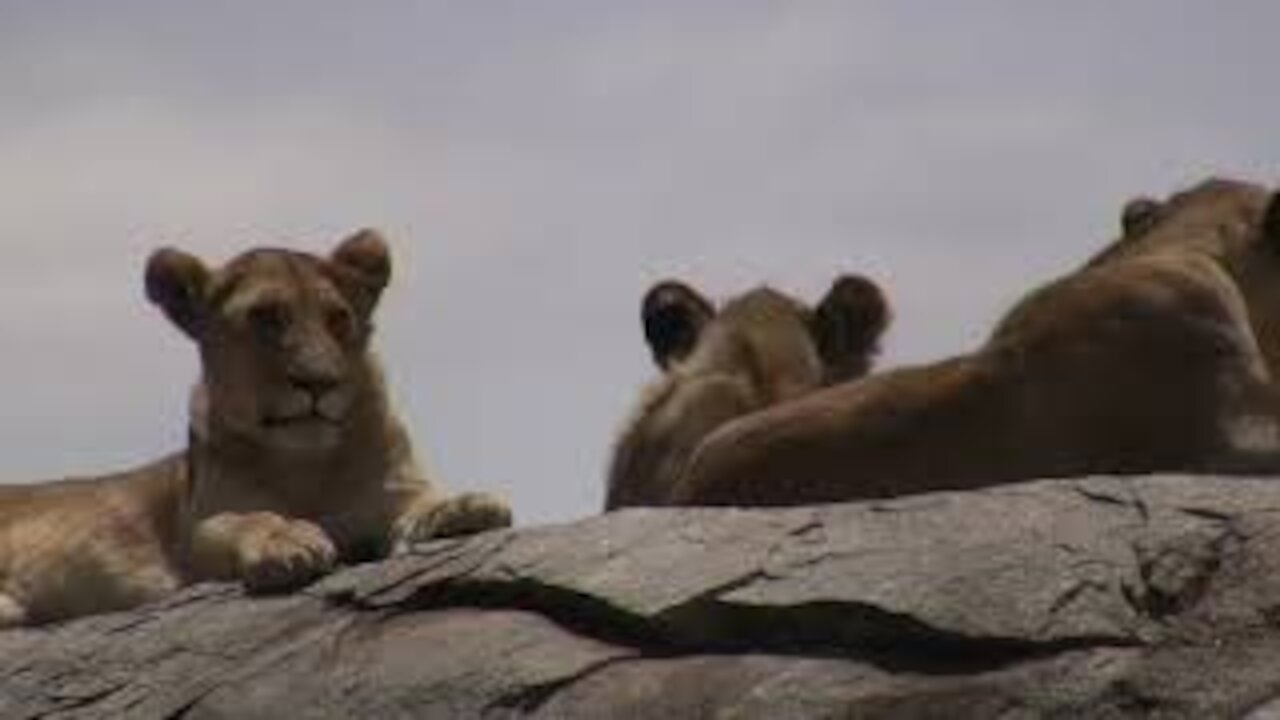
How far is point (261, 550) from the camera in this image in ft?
30.1

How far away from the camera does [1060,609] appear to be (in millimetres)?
7312

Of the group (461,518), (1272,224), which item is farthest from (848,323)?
(461,518)

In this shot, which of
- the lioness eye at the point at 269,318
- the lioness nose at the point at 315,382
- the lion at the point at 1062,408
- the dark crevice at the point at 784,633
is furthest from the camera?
the lioness eye at the point at 269,318

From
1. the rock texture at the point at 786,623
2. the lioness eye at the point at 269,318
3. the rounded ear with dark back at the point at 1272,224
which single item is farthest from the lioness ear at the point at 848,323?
the rock texture at the point at 786,623

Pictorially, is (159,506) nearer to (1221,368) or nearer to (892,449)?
(892,449)

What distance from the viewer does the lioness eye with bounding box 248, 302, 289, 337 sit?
10.0m

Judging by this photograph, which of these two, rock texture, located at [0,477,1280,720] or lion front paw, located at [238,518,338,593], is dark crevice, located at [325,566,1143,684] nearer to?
rock texture, located at [0,477,1280,720]

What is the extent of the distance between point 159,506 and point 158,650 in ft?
6.65

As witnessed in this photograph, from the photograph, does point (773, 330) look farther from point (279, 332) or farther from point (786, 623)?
point (786, 623)

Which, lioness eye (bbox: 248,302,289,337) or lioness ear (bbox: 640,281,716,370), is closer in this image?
lioness eye (bbox: 248,302,289,337)

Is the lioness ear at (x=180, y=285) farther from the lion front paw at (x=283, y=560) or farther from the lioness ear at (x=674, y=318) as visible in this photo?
the lioness ear at (x=674, y=318)

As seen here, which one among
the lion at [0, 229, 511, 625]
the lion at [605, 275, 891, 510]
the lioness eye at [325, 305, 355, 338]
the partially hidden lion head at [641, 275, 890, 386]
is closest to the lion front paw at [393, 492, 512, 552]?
the lion at [0, 229, 511, 625]

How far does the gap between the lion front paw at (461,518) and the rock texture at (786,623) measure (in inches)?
21.3

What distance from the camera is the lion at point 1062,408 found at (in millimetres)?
9336
